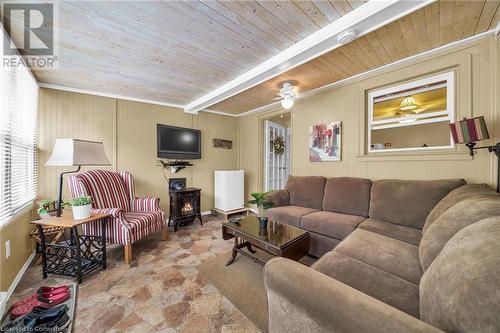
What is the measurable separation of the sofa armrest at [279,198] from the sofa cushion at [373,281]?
1602 millimetres

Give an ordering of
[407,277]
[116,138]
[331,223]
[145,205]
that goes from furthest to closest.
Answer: [116,138] → [145,205] → [331,223] → [407,277]

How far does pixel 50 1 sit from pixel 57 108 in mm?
1981

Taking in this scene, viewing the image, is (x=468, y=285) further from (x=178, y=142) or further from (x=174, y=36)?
(x=178, y=142)

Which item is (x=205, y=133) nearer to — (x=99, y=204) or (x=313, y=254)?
(x=99, y=204)

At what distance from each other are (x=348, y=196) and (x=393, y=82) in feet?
5.38

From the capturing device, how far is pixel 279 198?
308 cm

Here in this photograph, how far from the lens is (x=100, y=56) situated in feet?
7.10

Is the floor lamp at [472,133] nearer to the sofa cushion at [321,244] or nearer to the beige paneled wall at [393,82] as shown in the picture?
the beige paneled wall at [393,82]

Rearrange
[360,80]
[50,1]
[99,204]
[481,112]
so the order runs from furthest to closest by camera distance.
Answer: [360,80] → [99,204] → [481,112] → [50,1]

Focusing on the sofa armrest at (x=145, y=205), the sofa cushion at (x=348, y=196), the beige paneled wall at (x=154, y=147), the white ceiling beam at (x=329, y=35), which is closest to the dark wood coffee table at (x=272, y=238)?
the sofa cushion at (x=348, y=196)

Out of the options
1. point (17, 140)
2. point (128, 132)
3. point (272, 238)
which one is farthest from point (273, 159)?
point (17, 140)

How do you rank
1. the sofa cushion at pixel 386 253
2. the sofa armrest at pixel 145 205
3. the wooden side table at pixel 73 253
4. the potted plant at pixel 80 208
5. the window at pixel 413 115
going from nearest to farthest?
1. the sofa cushion at pixel 386 253
2. the wooden side table at pixel 73 253
3. the potted plant at pixel 80 208
4. the window at pixel 413 115
5. the sofa armrest at pixel 145 205

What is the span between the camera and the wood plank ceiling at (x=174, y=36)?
5.03 ft

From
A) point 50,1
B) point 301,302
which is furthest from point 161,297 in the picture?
point 50,1
